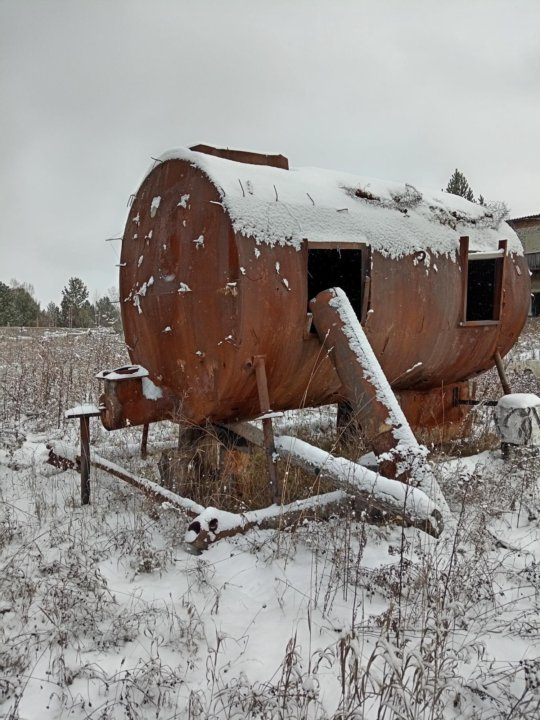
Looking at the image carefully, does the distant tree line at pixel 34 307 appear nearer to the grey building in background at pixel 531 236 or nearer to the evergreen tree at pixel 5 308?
the evergreen tree at pixel 5 308

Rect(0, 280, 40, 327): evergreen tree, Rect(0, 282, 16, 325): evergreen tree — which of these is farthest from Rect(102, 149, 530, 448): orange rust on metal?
Rect(0, 282, 16, 325): evergreen tree

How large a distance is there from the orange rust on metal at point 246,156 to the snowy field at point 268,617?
2.87 meters

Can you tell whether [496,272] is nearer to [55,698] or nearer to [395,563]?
[395,563]

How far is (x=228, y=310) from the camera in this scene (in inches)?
141

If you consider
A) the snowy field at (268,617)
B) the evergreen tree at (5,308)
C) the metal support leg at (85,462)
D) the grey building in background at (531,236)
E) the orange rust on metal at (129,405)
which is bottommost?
the snowy field at (268,617)

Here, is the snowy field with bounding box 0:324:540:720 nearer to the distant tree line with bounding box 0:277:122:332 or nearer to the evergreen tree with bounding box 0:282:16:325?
the distant tree line with bounding box 0:277:122:332

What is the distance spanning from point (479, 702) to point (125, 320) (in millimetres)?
3718

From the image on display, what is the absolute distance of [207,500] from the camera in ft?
13.1

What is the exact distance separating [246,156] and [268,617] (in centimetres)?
350

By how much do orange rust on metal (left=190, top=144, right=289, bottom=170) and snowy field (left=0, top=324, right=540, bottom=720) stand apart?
287 cm

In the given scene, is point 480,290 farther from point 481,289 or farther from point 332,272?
point 332,272

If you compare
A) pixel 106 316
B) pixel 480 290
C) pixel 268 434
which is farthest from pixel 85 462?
pixel 106 316

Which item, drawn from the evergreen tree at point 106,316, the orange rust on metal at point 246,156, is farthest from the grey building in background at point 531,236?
the orange rust on metal at point 246,156

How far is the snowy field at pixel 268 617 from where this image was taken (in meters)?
2.00
